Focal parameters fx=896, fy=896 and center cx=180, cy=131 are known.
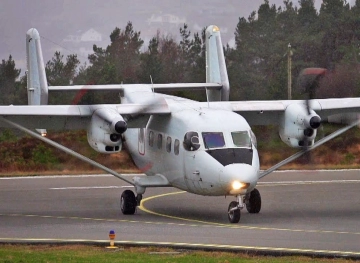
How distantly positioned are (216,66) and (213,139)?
9.97 m

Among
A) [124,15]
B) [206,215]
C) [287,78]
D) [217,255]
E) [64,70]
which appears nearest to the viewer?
[217,255]

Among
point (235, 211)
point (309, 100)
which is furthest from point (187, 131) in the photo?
point (309, 100)

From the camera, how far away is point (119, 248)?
18641 mm

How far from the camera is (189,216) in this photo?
2538 centimetres

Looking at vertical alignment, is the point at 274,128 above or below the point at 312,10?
below

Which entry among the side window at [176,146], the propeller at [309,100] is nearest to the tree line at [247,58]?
the propeller at [309,100]

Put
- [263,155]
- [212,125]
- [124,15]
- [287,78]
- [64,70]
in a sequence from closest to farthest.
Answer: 1. [212,125]
2. [263,155]
3. [124,15]
4. [287,78]
5. [64,70]

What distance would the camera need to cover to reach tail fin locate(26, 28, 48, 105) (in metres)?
33.0

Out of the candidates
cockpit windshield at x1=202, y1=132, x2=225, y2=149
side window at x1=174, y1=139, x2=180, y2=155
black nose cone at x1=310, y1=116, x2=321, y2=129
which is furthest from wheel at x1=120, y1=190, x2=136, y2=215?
black nose cone at x1=310, y1=116, x2=321, y2=129

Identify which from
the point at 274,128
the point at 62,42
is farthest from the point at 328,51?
the point at 62,42

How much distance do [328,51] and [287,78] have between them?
26.9ft

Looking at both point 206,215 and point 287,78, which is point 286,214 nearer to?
point 206,215

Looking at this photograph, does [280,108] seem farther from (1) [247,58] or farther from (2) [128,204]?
(1) [247,58]

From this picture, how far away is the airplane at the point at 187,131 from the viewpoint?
23281 mm
